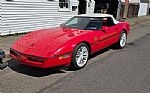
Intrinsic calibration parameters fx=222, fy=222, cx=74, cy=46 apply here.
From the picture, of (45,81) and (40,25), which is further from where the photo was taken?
Answer: (40,25)

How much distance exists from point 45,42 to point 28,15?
555 centimetres

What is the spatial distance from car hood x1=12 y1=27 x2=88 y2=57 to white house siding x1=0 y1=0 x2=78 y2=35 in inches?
158

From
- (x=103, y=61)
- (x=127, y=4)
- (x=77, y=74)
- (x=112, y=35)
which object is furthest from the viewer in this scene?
(x=127, y=4)

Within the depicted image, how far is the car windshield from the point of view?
6.22 m

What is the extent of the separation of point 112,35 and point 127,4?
16.2 meters

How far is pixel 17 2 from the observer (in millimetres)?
9656

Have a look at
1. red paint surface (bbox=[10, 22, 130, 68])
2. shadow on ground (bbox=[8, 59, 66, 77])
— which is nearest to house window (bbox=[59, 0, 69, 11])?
red paint surface (bbox=[10, 22, 130, 68])

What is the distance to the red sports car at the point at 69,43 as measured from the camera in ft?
15.6

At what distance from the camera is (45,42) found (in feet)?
16.8

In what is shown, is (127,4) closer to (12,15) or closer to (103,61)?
(12,15)

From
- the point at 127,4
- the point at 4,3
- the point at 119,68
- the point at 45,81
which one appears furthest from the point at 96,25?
the point at 127,4

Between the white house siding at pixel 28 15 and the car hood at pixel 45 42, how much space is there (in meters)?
4.01

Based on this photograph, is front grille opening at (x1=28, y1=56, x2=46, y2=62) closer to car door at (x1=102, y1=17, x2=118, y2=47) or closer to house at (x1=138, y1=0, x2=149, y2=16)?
car door at (x1=102, y1=17, x2=118, y2=47)

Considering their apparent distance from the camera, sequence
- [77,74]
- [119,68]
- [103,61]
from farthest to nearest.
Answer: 1. [103,61]
2. [119,68]
3. [77,74]
